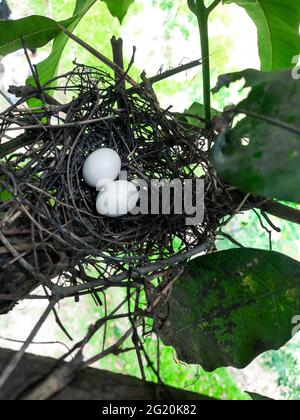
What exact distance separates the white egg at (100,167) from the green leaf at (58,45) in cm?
26

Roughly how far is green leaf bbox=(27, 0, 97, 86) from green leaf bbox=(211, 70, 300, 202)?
0.38 m

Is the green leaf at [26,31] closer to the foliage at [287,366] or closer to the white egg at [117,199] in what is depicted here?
the white egg at [117,199]

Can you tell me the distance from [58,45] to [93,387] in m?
0.58

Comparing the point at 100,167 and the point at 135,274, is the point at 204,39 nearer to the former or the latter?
the point at 100,167

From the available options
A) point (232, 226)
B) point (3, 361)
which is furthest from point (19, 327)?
point (3, 361)

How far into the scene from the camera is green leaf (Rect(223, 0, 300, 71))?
80 cm

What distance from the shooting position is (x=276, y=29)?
855 mm

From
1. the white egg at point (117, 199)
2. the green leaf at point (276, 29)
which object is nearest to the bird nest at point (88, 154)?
Result: the white egg at point (117, 199)

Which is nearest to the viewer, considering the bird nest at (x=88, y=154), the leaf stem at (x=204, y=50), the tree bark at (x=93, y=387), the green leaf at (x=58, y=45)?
the tree bark at (x=93, y=387)

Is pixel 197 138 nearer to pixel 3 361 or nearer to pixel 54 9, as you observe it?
pixel 3 361

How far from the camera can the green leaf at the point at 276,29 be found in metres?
0.80

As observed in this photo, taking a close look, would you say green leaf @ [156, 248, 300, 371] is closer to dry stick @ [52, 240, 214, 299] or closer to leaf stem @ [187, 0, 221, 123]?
dry stick @ [52, 240, 214, 299]

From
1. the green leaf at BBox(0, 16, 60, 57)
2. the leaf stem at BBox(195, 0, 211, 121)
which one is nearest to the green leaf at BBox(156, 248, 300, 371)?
the leaf stem at BBox(195, 0, 211, 121)

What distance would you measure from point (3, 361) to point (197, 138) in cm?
33
